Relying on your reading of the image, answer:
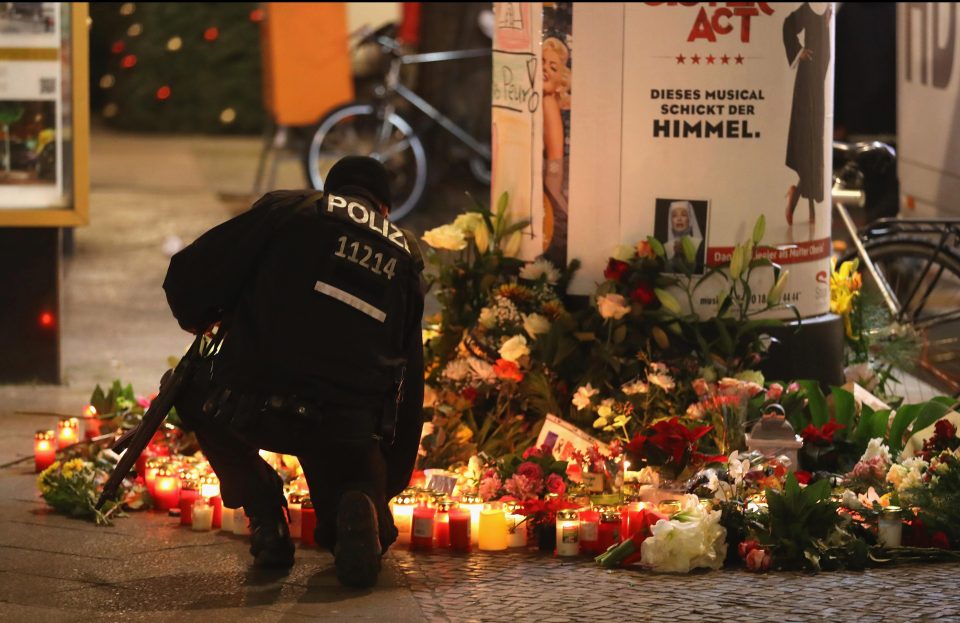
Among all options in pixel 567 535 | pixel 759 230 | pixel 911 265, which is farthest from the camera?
pixel 911 265

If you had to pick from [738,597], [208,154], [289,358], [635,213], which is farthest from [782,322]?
[208,154]

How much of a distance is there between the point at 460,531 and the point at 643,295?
4.79ft

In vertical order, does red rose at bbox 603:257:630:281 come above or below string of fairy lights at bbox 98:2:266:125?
below

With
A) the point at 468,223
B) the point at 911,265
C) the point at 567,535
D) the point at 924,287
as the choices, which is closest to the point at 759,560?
the point at 567,535

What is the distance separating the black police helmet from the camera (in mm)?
5949

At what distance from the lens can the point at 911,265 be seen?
8977 millimetres

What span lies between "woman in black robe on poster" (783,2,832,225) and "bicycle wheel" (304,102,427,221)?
282 inches

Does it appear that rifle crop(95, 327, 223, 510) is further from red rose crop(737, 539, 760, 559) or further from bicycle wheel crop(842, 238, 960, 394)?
bicycle wheel crop(842, 238, 960, 394)

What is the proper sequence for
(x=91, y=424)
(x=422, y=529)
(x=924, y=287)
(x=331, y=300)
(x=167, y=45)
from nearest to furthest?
(x=331, y=300)
(x=422, y=529)
(x=91, y=424)
(x=924, y=287)
(x=167, y=45)

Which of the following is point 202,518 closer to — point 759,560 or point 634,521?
point 634,521

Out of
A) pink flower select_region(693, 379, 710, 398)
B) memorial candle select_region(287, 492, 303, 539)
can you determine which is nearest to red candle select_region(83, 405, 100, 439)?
memorial candle select_region(287, 492, 303, 539)

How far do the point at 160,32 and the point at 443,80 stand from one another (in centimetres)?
727

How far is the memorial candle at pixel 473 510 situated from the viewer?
6.21 m

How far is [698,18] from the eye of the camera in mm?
7125
